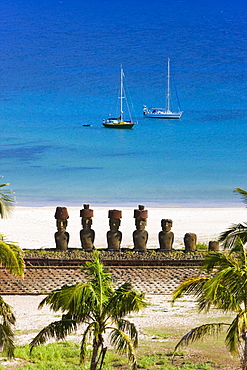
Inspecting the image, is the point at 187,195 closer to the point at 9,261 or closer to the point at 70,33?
the point at 9,261

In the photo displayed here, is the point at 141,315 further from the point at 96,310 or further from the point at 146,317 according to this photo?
the point at 96,310

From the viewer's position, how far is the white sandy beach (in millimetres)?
27656

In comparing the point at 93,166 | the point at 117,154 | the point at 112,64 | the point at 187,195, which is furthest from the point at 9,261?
the point at 112,64

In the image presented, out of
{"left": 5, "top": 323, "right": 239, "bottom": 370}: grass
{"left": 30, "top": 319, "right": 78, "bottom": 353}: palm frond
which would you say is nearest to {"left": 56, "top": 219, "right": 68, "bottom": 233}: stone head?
{"left": 5, "top": 323, "right": 239, "bottom": 370}: grass

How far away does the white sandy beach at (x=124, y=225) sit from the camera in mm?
27656

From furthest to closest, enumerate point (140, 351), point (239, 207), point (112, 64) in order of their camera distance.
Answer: point (112, 64), point (239, 207), point (140, 351)

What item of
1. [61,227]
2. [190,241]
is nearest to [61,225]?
[61,227]

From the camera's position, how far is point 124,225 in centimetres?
3247

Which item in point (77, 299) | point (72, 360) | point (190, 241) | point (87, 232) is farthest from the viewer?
point (87, 232)

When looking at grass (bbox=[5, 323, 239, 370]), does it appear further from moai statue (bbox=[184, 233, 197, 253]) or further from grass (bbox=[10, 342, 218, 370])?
moai statue (bbox=[184, 233, 197, 253])

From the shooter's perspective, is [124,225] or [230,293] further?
[124,225]

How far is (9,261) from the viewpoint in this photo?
12.2 metres

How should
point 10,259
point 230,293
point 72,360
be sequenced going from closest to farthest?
point 230,293
point 10,259
point 72,360

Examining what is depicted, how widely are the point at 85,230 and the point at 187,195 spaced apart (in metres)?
30.6
